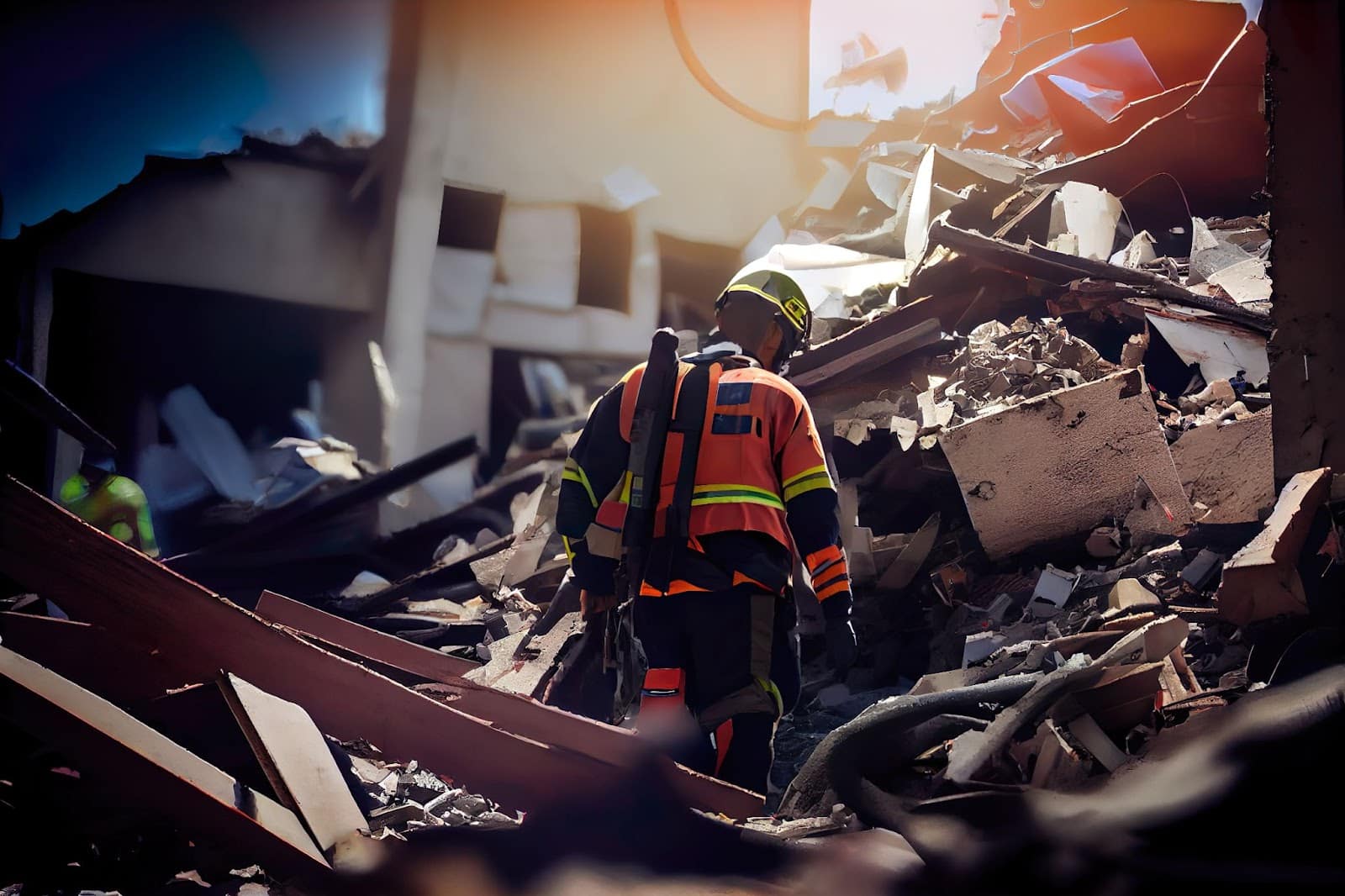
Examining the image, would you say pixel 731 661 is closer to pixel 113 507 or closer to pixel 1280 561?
pixel 1280 561

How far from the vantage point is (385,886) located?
74.8 inches

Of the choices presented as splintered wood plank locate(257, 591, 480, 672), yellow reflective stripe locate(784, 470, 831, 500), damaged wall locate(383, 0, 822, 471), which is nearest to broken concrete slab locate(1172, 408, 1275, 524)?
yellow reflective stripe locate(784, 470, 831, 500)

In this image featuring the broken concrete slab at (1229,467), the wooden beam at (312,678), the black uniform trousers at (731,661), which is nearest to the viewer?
the wooden beam at (312,678)

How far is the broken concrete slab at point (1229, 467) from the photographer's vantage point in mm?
3777

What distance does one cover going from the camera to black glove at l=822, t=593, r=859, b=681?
10.4 feet

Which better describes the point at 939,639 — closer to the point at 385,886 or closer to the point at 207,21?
the point at 385,886

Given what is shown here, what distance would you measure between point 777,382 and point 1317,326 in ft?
5.00

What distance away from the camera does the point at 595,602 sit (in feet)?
11.4

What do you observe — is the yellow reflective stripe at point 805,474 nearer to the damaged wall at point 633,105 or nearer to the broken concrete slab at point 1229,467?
the broken concrete slab at point 1229,467

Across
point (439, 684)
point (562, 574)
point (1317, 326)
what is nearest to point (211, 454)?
point (562, 574)

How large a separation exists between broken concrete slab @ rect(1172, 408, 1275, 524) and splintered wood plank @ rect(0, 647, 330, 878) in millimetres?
3471

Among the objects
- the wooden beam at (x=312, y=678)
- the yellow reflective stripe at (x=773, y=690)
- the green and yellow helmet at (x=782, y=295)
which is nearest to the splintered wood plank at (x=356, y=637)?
the yellow reflective stripe at (x=773, y=690)

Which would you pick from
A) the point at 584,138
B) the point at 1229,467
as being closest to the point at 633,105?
the point at 584,138

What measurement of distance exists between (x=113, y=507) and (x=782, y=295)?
5717mm
